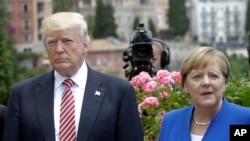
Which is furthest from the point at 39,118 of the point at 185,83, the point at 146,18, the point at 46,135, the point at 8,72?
the point at 146,18

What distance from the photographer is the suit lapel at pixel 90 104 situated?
4.20 metres

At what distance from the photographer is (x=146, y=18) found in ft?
257

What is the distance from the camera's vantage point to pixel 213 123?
12.8ft

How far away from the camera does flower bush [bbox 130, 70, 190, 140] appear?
5.04m

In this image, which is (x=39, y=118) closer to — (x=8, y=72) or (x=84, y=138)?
(x=84, y=138)

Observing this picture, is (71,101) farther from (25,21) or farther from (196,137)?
(25,21)

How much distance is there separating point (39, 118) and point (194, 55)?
0.79 metres

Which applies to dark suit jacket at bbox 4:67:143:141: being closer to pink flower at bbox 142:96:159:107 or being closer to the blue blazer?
the blue blazer

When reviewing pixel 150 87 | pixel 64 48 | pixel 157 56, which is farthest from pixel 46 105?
pixel 157 56

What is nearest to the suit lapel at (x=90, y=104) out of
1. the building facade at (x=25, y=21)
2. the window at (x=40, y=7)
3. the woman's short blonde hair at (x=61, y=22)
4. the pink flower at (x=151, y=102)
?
the woman's short blonde hair at (x=61, y=22)

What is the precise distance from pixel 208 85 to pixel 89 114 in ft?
2.04

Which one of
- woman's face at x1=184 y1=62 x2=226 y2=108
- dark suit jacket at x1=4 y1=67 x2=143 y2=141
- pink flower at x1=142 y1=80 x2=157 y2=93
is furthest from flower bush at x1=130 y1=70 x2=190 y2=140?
woman's face at x1=184 y1=62 x2=226 y2=108

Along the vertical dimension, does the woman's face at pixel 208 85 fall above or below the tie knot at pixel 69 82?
above

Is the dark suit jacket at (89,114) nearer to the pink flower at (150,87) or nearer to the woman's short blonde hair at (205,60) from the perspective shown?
the woman's short blonde hair at (205,60)
